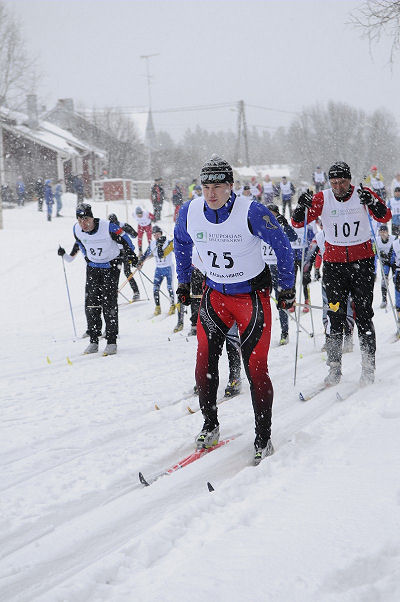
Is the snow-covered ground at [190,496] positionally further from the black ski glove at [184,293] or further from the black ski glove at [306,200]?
the black ski glove at [306,200]

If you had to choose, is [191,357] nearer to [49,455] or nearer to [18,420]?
[18,420]

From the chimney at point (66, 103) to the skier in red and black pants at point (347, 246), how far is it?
53.2 metres

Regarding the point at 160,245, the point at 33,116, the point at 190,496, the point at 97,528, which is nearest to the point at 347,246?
the point at 190,496

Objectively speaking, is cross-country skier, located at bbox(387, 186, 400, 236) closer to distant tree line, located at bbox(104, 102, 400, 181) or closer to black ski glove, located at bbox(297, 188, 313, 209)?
black ski glove, located at bbox(297, 188, 313, 209)

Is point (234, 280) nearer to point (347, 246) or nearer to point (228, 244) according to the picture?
point (228, 244)

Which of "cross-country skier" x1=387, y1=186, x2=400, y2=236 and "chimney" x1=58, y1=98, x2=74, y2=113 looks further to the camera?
"chimney" x1=58, y1=98, x2=74, y2=113

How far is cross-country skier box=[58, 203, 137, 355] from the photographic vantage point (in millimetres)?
7723

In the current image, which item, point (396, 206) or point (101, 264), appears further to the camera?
point (396, 206)

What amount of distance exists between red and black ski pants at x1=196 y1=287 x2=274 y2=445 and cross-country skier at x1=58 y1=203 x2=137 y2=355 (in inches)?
163

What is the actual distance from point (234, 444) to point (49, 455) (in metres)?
1.34

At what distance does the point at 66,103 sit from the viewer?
53406 millimetres

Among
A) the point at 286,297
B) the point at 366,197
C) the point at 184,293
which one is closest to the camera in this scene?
the point at 286,297

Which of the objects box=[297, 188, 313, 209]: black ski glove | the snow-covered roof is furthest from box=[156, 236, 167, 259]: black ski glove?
the snow-covered roof

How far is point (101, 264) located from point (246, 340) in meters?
4.59
